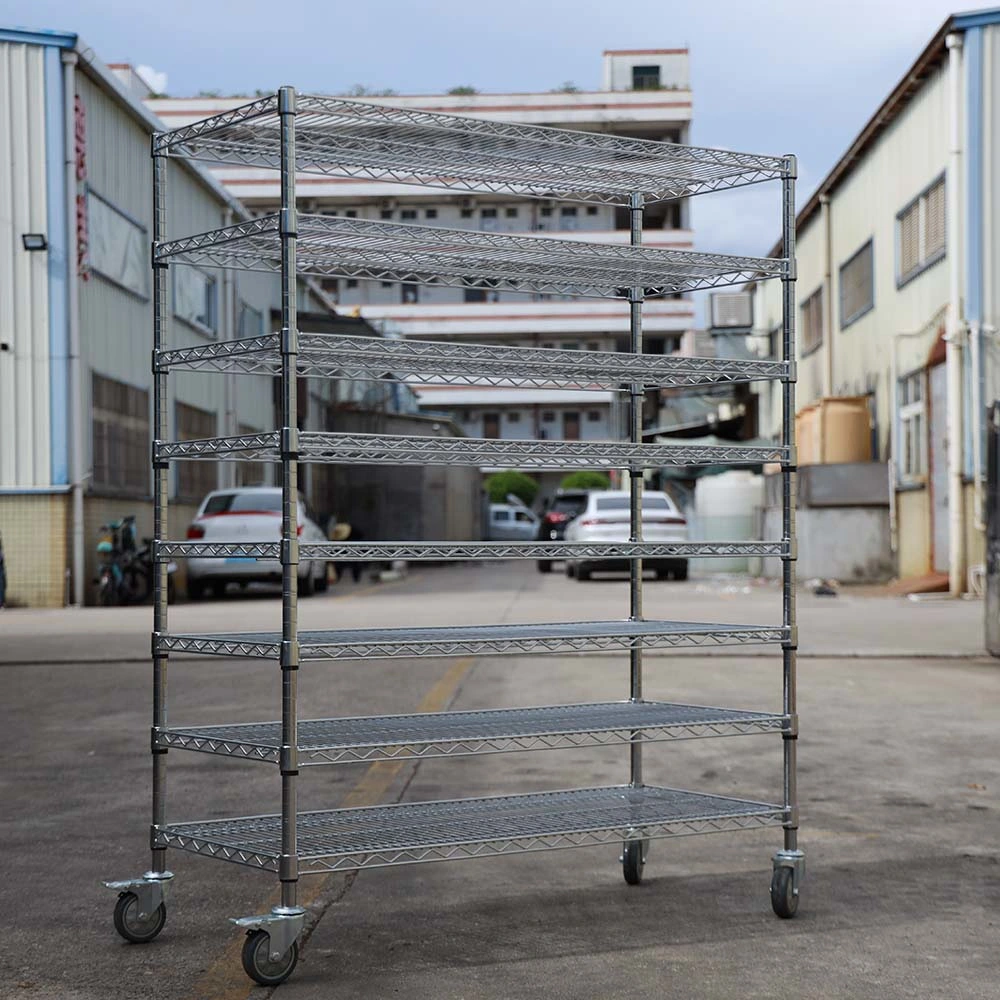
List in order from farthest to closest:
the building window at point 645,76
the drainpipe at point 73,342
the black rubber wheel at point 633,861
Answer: the building window at point 645,76
the drainpipe at point 73,342
the black rubber wheel at point 633,861

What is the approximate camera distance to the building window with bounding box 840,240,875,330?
28.2m

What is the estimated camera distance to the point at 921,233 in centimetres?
2441

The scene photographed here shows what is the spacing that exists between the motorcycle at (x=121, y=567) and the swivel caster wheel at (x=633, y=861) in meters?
16.4

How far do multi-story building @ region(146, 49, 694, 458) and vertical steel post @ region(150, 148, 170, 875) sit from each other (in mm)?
69336

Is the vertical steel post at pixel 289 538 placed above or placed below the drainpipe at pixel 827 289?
below

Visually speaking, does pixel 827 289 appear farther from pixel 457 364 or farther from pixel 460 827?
pixel 460 827

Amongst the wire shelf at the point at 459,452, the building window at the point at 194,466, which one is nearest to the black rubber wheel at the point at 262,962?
the wire shelf at the point at 459,452

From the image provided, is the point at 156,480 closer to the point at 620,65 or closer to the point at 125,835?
the point at 125,835

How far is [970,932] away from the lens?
4.46 meters

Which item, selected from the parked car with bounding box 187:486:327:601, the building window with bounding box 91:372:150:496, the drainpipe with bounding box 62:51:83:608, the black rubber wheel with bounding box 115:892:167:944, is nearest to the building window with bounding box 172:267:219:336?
the building window with bounding box 91:372:150:496

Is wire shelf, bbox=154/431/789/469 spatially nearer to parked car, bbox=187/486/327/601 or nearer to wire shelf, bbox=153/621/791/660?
wire shelf, bbox=153/621/791/660

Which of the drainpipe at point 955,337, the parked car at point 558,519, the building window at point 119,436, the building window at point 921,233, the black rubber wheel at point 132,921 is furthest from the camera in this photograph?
the parked car at point 558,519

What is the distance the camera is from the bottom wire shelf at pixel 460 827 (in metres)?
4.19

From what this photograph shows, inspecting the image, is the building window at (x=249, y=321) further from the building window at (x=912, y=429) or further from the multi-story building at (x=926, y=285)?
the building window at (x=912, y=429)
